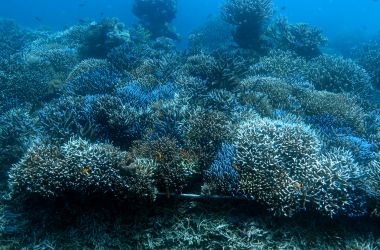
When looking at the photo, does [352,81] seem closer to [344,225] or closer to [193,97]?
[193,97]

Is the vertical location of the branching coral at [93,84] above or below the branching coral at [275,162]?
above

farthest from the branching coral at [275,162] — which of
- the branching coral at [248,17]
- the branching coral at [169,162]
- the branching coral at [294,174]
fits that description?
the branching coral at [248,17]

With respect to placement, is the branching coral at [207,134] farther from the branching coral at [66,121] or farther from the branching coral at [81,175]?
the branching coral at [66,121]

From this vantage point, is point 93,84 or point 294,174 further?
point 93,84

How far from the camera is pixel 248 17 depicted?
12195 mm

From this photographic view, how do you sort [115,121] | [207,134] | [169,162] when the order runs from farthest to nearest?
[115,121] < [207,134] < [169,162]

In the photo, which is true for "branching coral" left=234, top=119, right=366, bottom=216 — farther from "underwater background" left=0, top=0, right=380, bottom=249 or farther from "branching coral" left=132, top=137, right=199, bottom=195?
"branching coral" left=132, top=137, right=199, bottom=195

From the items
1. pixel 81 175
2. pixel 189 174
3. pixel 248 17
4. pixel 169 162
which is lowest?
pixel 81 175

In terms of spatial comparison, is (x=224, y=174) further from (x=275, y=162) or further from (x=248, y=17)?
(x=248, y=17)

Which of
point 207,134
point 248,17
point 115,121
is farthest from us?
point 248,17

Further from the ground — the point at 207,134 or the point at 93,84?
the point at 93,84

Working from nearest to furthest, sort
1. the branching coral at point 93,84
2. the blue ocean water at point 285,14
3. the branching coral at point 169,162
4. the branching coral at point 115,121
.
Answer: the branching coral at point 169,162
the branching coral at point 115,121
the branching coral at point 93,84
the blue ocean water at point 285,14

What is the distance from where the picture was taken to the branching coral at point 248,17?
12.0m

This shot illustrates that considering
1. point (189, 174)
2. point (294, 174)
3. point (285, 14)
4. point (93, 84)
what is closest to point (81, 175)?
point (189, 174)
